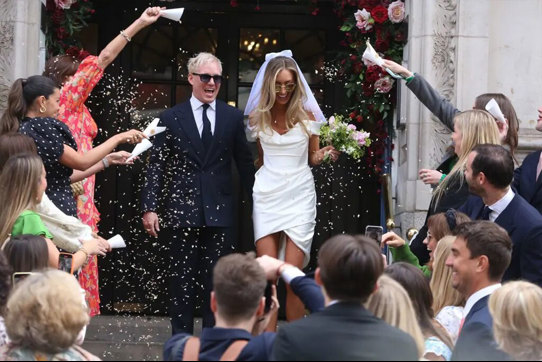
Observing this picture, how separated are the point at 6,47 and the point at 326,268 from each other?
206 inches

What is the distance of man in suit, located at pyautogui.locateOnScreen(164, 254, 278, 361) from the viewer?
14.8ft

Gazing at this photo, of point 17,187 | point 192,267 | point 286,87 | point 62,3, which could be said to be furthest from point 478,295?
point 62,3

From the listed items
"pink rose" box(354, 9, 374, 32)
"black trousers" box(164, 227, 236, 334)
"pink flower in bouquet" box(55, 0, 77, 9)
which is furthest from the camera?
"pink rose" box(354, 9, 374, 32)

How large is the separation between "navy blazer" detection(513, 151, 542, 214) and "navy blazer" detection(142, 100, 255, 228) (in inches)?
76.0

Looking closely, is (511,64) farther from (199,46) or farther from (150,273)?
(150,273)

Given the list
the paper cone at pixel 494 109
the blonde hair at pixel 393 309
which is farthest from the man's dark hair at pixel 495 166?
the blonde hair at pixel 393 309

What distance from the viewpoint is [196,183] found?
8.19 metres

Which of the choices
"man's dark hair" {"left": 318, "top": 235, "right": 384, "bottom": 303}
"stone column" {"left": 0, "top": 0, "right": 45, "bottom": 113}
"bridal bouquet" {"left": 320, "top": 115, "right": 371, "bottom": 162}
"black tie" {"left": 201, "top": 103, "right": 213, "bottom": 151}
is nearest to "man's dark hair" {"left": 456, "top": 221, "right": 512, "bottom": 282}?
"man's dark hair" {"left": 318, "top": 235, "right": 384, "bottom": 303}

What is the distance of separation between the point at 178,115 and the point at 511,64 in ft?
9.36

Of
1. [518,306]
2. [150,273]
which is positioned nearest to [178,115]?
[150,273]

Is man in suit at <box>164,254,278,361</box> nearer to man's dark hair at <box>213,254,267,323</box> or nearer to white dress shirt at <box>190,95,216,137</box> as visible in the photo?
man's dark hair at <box>213,254,267,323</box>

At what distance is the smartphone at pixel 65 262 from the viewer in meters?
6.69

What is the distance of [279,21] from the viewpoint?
10492mm

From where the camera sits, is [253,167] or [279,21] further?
[279,21]
